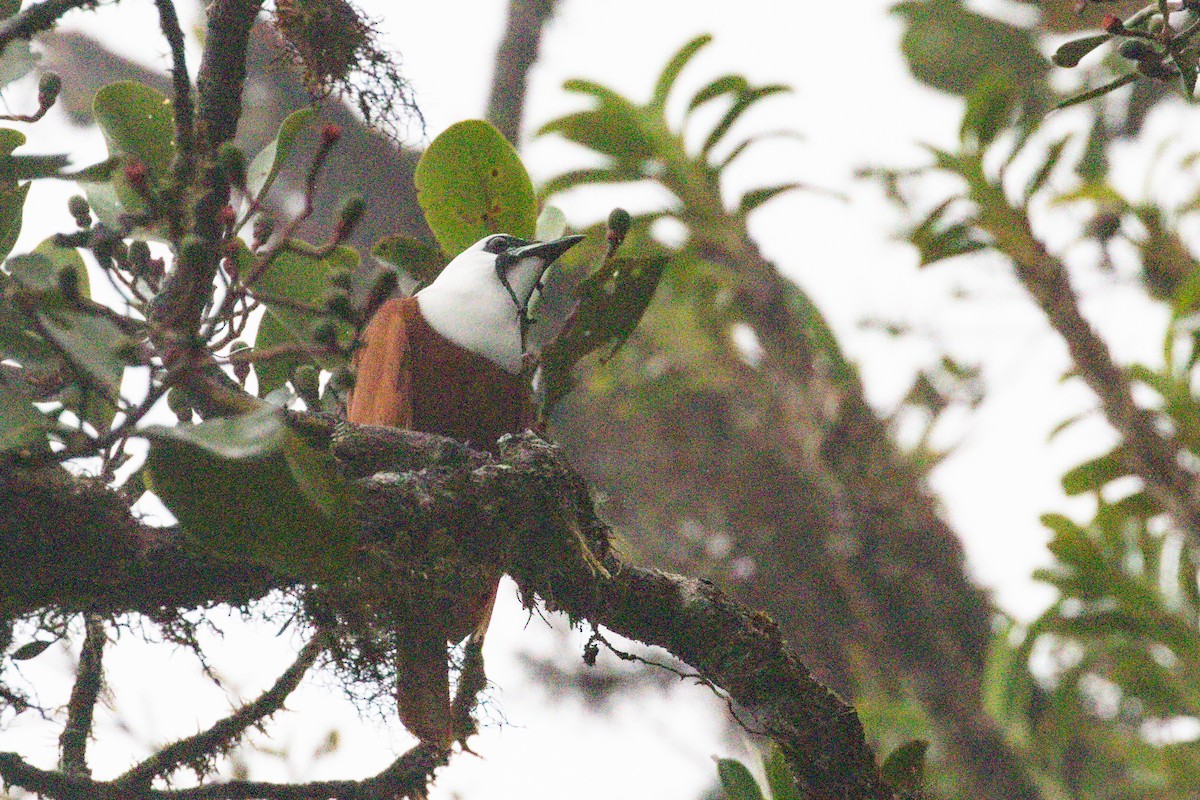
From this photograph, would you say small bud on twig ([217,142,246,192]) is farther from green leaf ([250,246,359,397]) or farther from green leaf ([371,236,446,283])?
green leaf ([371,236,446,283])

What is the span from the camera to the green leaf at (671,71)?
241 cm

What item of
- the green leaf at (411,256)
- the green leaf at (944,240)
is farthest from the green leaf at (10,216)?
the green leaf at (944,240)

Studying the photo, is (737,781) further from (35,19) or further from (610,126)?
(610,126)

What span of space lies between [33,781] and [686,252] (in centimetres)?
176

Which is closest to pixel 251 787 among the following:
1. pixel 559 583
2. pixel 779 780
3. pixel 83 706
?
pixel 83 706

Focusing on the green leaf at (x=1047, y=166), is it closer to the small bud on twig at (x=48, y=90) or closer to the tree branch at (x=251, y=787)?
the tree branch at (x=251, y=787)

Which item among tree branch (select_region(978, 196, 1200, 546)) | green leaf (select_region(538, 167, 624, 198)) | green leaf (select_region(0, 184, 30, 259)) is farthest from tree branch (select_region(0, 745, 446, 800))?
green leaf (select_region(538, 167, 624, 198))

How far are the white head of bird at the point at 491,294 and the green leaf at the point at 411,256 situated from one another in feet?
0.09

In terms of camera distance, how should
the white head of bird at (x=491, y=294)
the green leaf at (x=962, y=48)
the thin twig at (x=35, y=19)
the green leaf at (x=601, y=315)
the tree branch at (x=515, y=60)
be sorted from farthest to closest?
the tree branch at (x=515, y=60) → the green leaf at (x=962, y=48) → the white head of bird at (x=491, y=294) → the green leaf at (x=601, y=315) → the thin twig at (x=35, y=19)

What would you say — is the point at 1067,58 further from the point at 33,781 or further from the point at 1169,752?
the point at 1169,752

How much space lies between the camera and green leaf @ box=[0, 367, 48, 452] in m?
0.74

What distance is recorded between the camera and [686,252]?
249 centimetres

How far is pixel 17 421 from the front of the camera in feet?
2.46

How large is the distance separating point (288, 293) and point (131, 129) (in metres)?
0.21
